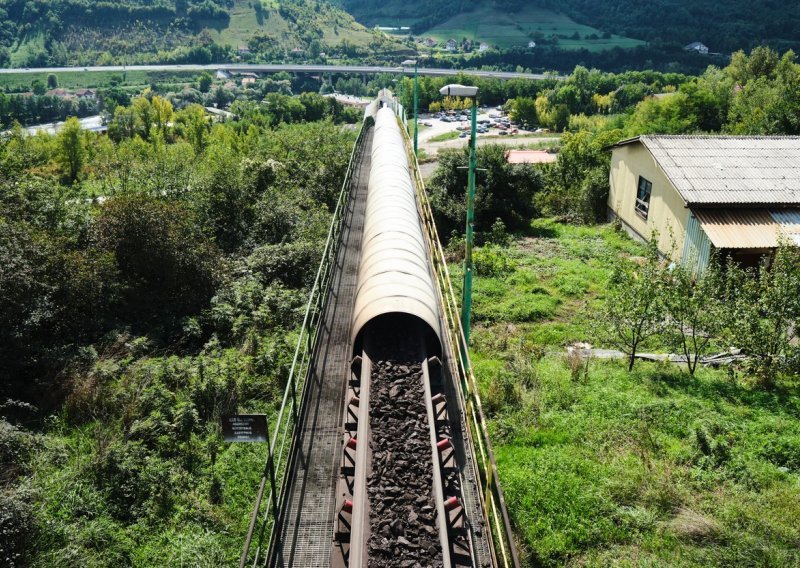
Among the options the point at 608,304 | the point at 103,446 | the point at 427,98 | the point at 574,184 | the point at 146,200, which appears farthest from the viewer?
the point at 427,98

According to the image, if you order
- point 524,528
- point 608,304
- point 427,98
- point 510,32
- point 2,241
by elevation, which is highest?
point 510,32

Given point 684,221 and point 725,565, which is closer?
point 725,565

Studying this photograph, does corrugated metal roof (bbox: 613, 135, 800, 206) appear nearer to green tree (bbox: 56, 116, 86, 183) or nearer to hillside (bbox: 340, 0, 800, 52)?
green tree (bbox: 56, 116, 86, 183)

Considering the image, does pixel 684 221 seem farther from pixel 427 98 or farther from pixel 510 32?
pixel 510 32

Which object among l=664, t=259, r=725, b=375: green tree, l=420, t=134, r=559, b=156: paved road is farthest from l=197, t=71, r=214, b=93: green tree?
l=664, t=259, r=725, b=375: green tree

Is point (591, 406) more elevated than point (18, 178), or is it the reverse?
point (18, 178)

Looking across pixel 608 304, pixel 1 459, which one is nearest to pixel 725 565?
pixel 608 304

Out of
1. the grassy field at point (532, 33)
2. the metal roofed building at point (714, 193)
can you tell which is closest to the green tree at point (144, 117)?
the metal roofed building at point (714, 193)
